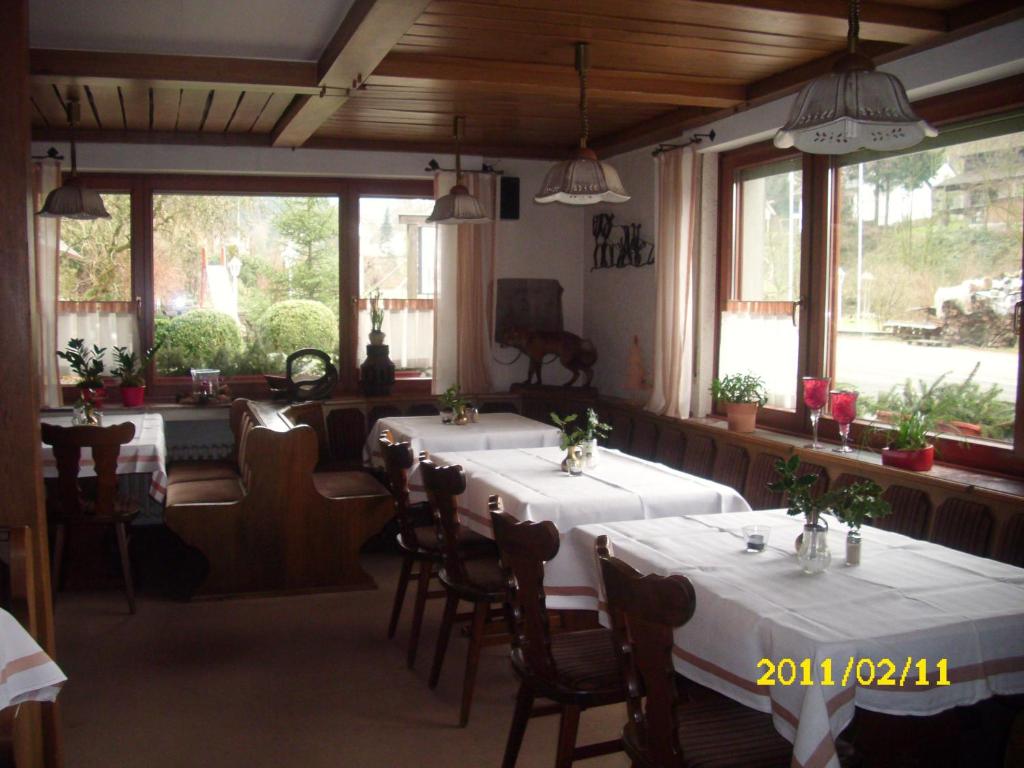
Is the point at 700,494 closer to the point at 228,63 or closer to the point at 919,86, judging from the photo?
the point at 919,86

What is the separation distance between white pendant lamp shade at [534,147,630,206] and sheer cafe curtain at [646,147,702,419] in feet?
5.30

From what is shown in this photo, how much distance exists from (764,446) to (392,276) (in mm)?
3234

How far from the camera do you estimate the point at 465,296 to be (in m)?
6.84

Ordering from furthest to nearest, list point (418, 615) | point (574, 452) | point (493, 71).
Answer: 1. point (493, 71)
2. point (574, 452)
3. point (418, 615)

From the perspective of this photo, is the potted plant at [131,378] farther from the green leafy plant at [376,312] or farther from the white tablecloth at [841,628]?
the white tablecloth at [841,628]

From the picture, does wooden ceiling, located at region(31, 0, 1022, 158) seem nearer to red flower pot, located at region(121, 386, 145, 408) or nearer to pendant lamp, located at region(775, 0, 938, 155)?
pendant lamp, located at region(775, 0, 938, 155)

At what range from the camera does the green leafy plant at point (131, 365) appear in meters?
6.25

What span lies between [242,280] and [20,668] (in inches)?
192

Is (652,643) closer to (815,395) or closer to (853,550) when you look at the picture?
(853,550)

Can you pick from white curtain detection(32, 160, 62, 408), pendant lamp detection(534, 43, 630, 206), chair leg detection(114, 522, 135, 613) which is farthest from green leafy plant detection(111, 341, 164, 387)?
pendant lamp detection(534, 43, 630, 206)

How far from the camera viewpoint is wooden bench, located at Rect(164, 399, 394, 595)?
4.99 metres

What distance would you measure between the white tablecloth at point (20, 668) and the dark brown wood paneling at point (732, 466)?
3.45 m

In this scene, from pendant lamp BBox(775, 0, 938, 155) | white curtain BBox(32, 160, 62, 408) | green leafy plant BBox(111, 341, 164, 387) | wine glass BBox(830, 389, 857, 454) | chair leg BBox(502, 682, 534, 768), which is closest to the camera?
pendant lamp BBox(775, 0, 938, 155)

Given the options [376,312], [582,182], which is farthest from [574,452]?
[376,312]
